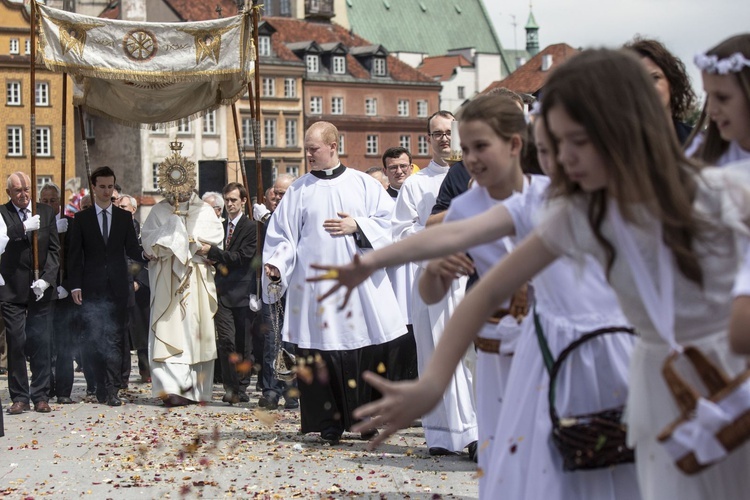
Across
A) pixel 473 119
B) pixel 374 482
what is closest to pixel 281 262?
pixel 374 482

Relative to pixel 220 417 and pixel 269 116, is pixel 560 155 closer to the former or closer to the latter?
pixel 220 417

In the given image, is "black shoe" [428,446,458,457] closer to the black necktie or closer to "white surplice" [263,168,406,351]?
"white surplice" [263,168,406,351]

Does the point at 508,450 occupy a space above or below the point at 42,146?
below

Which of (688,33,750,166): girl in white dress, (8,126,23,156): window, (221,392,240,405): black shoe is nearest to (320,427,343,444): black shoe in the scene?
(221,392,240,405): black shoe

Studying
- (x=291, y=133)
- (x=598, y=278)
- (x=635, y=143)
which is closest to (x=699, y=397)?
(x=635, y=143)

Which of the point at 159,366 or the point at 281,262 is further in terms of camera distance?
the point at 159,366

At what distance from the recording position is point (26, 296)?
13000 mm

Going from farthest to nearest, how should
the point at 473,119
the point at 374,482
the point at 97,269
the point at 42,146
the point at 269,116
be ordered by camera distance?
1. the point at 269,116
2. the point at 42,146
3. the point at 97,269
4. the point at 374,482
5. the point at 473,119

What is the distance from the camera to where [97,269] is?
44.6 feet

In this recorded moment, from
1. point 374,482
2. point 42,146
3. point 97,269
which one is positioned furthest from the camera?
point 42,146

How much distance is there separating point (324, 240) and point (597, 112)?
7.85m

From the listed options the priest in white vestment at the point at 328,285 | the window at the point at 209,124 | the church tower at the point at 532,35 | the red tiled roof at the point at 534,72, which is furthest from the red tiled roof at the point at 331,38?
the priest in white vestment at the point at 328,285

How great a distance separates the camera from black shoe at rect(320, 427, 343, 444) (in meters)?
10.3

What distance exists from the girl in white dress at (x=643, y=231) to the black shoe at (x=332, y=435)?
7.03 m
